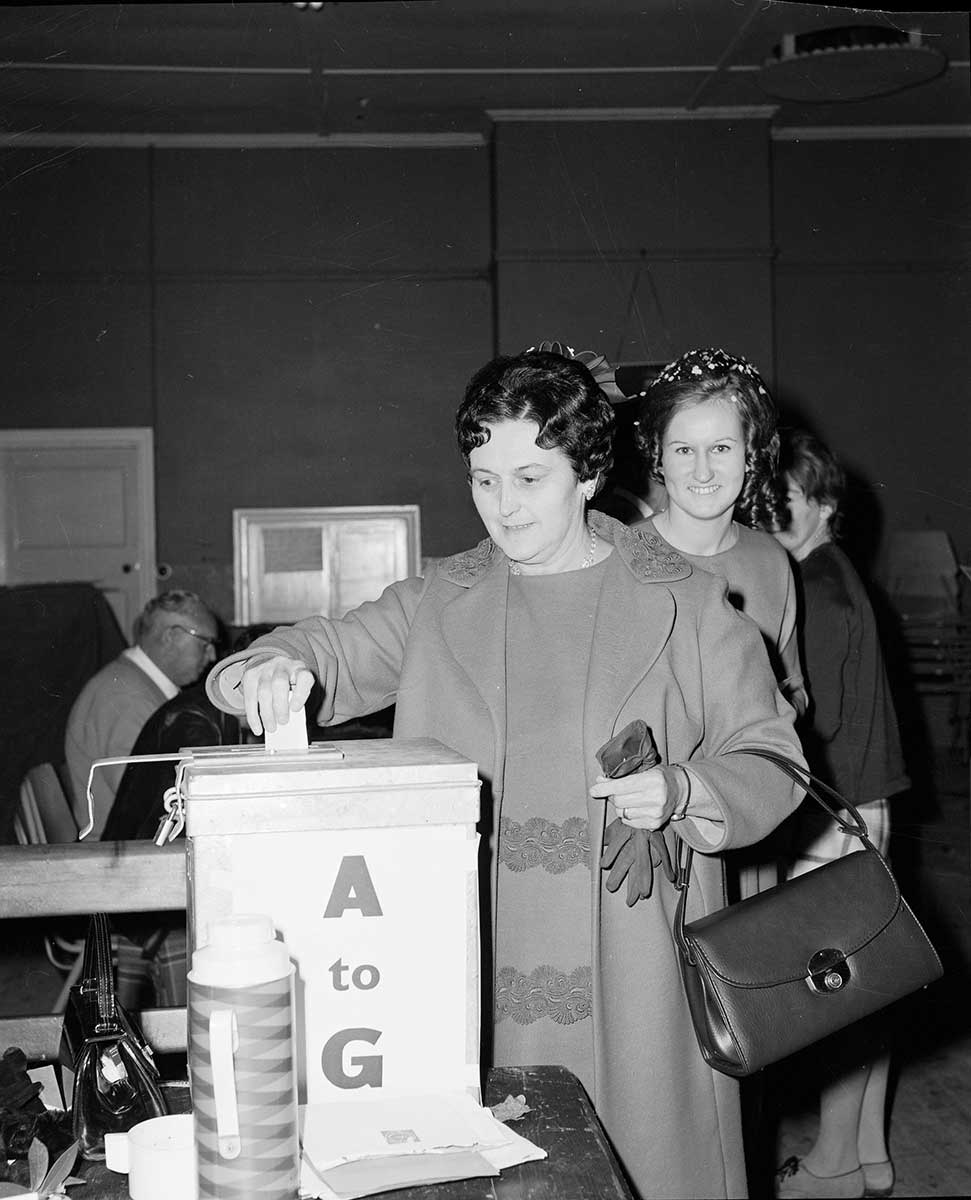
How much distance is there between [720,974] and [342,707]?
624 mm

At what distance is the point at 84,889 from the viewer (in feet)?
5.22

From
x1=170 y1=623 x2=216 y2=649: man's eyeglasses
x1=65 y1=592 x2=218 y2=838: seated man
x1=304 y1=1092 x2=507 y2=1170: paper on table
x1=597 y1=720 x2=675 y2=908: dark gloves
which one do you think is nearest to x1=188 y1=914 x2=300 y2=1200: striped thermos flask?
x1=304 y1=1092 x2=507 y2=1170: paper on table

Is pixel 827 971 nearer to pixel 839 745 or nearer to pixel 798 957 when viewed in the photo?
pixel 798 957

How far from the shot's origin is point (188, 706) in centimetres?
308

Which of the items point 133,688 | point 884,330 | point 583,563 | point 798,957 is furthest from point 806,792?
point 884,330

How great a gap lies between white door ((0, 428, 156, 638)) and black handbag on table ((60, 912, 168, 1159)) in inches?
270

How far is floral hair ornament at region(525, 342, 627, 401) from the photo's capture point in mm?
1843

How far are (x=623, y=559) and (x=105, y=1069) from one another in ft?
3.19

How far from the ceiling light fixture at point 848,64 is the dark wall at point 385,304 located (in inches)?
30.4

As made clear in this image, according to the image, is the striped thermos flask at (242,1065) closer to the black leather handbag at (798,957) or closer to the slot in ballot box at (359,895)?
the slot in ballot box at (359,895)

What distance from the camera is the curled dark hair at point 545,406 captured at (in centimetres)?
167

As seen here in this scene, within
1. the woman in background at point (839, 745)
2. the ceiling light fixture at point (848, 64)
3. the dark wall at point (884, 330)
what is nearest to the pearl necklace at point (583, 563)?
the woman in background at point (839, 745)

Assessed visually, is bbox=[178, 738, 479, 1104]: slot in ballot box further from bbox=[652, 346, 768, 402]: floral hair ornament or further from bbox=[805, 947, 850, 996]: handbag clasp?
bbox=[652, 346, 768, 402]: floral hair ornament

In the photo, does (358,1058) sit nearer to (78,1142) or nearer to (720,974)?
(78,1142)
